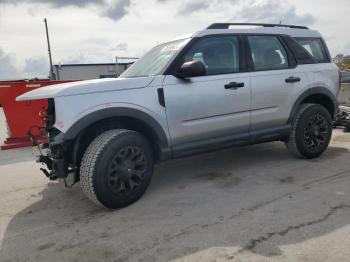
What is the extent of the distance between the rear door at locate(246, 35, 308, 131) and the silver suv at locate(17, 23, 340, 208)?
0.01 meters

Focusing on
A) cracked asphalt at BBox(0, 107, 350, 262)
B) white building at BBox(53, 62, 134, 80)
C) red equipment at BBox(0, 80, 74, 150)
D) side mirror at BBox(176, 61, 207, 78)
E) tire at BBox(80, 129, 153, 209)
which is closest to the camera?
cracked asphalt at BBox(0, 107, 350, 262)

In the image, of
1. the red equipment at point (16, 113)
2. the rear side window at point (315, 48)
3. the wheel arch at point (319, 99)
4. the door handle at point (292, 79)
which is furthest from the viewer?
the red equipment at point (16, 113)

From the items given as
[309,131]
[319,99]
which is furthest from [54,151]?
[319,99]

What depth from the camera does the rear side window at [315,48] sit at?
5.37 m

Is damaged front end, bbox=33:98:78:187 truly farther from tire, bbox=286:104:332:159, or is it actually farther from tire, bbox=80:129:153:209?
tire, bbox=286:104:332:159

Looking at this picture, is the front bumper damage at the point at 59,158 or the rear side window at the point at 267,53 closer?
the front bumper damage at the point at 59,158

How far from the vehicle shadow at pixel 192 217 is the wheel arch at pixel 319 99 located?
82 centimetres

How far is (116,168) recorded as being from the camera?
380 cm

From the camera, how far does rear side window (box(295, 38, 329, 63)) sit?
537cm

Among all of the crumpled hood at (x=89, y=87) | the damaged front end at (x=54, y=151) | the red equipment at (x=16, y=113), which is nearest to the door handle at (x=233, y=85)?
the crumpled hood at (x=89, y=87)

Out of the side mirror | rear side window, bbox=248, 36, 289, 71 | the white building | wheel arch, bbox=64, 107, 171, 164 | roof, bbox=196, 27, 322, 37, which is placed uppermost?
the white building

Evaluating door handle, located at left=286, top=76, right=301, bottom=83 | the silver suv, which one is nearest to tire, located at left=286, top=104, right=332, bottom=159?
the silver suv

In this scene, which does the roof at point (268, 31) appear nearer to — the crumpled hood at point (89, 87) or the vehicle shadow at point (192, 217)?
the crumpled hood at point (89, 87)

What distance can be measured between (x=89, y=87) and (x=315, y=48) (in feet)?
11.2
